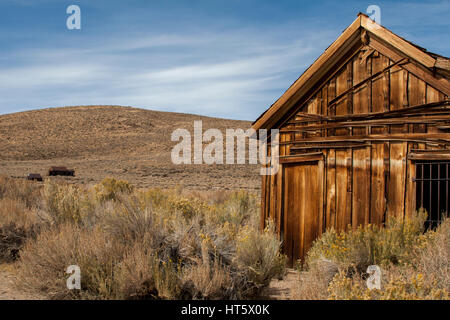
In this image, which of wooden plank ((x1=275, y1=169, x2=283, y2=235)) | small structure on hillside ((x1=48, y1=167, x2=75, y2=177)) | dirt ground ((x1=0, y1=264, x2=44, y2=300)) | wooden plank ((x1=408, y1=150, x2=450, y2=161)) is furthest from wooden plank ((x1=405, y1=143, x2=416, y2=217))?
small structure on hillside ((x1=48, y1=167, x2=75, y2=177))

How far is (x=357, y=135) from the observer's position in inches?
358

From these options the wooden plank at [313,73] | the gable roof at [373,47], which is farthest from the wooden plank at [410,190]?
the wooden plank at [313,73]

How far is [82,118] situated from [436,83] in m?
75.8

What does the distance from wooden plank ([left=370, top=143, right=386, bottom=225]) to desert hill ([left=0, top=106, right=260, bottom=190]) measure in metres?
22.8

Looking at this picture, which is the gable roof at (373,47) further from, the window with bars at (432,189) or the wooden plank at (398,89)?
the window with bars at (432,189)

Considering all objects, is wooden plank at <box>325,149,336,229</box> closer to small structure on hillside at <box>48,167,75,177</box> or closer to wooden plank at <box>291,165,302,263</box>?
wooden plank at <box>291,165,302,263</box>

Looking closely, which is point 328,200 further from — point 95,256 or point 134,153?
point 134,153

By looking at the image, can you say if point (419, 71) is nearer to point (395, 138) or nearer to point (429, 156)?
point (395, 138)

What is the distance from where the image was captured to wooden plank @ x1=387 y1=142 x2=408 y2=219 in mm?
8571

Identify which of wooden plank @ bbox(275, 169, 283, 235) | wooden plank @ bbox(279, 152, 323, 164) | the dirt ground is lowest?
the dirt ground
